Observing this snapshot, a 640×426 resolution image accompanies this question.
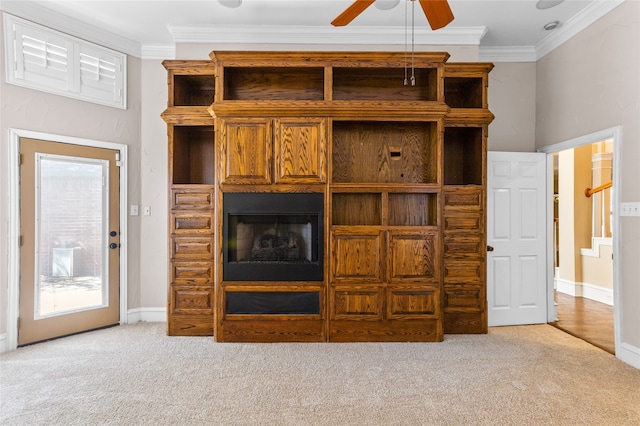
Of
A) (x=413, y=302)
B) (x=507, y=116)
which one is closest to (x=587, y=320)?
(x=413, y=302)

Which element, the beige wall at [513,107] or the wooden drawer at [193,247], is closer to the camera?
the wooden drawer at [193,247]

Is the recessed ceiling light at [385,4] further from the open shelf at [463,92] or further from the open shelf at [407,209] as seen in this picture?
the open shelf at [407,209]

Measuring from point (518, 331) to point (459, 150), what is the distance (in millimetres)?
2041

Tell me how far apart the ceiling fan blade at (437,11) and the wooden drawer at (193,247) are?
8.96 ft

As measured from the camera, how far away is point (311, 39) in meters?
3.95

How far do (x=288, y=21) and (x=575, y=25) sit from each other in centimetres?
293

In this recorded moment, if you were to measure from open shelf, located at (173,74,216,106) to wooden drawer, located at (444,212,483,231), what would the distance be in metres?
2.91

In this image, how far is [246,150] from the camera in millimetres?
3477

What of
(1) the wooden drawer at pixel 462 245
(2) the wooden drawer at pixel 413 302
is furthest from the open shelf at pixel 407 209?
(2) the wooden drawer at pixel 413 302

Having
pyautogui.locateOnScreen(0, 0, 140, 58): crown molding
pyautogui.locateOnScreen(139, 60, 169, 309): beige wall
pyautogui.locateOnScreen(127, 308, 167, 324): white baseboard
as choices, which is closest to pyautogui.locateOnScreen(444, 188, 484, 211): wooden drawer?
pyautogui.locateOnScreen(139, 60, 169, 309): beige wall

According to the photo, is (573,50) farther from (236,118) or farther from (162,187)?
(162,187)

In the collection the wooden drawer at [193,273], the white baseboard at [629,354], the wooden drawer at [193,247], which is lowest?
the white baseboard at [629,354]

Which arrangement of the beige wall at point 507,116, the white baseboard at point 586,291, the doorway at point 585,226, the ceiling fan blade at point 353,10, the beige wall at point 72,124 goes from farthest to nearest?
1. the doorway at point 585,226
2. the white baseboard at point 586,291
3. the beige wall at point 72,124
4. the beige wall at point 507,116
5. the ceiling fan blade at point 353,10

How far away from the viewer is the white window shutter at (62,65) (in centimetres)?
326
